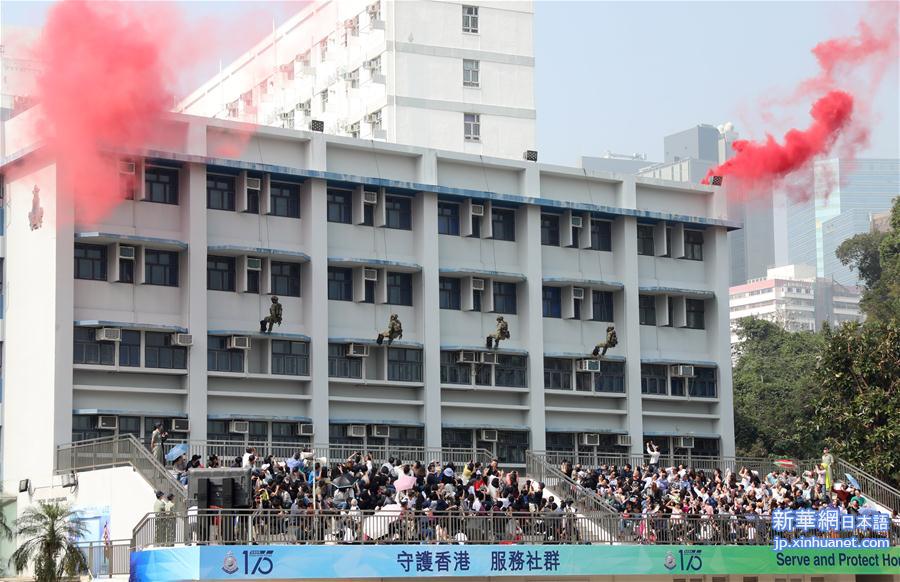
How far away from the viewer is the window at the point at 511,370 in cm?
4456

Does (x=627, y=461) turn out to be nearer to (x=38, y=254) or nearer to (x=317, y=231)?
(x=317, y=231)

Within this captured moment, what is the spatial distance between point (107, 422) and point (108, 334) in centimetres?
222

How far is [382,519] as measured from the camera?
31.1m

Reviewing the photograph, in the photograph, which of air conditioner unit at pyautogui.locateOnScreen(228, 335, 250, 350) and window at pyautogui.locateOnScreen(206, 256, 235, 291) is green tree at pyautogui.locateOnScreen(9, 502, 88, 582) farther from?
window at pyautogui.locateOnScreen(206, 256, 235, 291)

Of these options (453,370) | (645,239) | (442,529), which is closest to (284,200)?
(453,370)

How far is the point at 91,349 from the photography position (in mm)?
38031

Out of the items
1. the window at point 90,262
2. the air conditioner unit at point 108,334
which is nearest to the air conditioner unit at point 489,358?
the air conditioner unit at point 108,334

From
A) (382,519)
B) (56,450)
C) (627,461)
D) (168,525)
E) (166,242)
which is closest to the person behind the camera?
(168,525)

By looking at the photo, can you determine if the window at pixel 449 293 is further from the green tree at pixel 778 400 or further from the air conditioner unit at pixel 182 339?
the green tree at pixel 778 400

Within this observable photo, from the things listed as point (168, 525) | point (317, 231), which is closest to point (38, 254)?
point (317, 231)

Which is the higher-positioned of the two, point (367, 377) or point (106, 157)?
point (106, 157)

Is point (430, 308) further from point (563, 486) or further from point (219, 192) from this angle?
point (563, 486)

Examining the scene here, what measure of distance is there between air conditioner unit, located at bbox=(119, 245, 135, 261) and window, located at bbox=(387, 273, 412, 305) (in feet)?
26.2

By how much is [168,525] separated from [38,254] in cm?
1185
